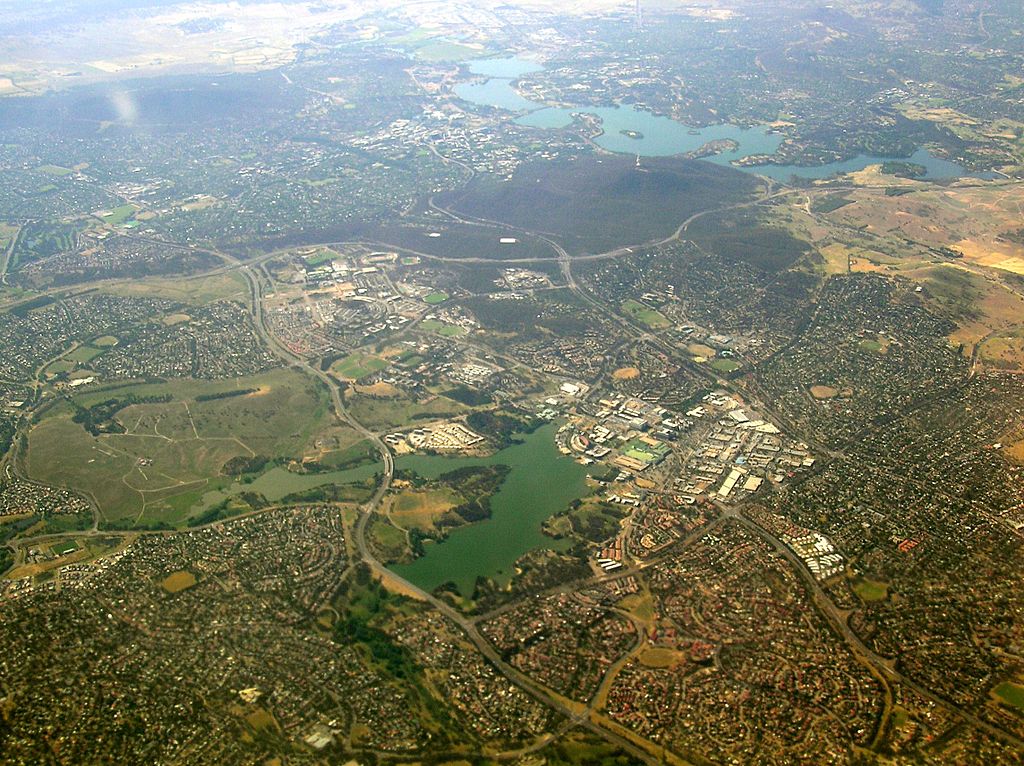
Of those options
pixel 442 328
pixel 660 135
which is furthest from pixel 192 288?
pixel 660 135

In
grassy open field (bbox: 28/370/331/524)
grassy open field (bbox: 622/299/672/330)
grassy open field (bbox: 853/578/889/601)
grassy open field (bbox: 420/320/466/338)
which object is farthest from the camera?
grassy open field (bbox: 622/299/672/330)

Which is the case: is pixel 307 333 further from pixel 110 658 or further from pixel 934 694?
pixel 934 694

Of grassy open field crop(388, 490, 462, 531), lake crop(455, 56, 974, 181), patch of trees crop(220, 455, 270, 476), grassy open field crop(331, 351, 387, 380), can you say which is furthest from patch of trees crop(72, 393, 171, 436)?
lake crop(455, 56, 974, 181)

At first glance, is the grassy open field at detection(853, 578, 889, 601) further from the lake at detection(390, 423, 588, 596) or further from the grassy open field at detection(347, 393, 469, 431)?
the grassy open field at detection(347, 393, 469, 431)

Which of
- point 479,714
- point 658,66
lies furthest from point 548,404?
point 658,66

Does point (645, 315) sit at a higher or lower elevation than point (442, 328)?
lower

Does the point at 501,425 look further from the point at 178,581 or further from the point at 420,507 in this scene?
the point at 178,581

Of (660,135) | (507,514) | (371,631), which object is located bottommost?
(660,135)
